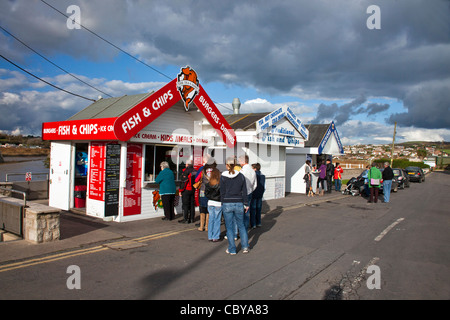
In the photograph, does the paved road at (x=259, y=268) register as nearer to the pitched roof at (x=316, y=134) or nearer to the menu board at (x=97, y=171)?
the menu board at (x=97, y=171)

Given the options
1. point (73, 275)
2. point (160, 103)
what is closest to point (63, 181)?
point (160, 103)

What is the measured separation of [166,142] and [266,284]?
21.3ft

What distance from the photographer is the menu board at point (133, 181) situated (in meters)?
9.28

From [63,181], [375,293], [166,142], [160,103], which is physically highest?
[160,103]

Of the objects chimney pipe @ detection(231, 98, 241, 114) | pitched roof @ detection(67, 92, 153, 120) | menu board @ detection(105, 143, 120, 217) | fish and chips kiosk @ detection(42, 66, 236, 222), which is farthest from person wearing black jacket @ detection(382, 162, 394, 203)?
menu board @ detection(105, 143, 120, 217)

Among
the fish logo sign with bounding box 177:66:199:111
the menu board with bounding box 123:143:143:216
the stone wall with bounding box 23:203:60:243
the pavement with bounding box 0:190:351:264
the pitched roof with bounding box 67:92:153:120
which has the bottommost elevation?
the pavement with bounding box 0:190:351:264

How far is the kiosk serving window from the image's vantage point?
10016 mm

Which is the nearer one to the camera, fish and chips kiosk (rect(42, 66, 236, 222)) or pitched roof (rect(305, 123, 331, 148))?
fish and chips kiosk (rect(42, 66, 236, 222))

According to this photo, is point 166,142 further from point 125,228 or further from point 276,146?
point 276,146

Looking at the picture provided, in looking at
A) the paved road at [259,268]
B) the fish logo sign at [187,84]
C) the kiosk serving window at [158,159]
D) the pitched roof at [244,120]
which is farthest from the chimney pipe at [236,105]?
the paved road at [259,268]

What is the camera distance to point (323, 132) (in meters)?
20.1

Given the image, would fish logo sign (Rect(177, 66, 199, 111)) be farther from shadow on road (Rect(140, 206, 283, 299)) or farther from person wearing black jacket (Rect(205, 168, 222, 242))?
shadow on road (Rect(140, 206, 283, 299))

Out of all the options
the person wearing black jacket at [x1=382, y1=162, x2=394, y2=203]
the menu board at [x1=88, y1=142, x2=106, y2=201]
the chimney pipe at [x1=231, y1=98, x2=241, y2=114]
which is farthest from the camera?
the chimney pipe at [x1=231, y1=98, x2=241, y2=114]
